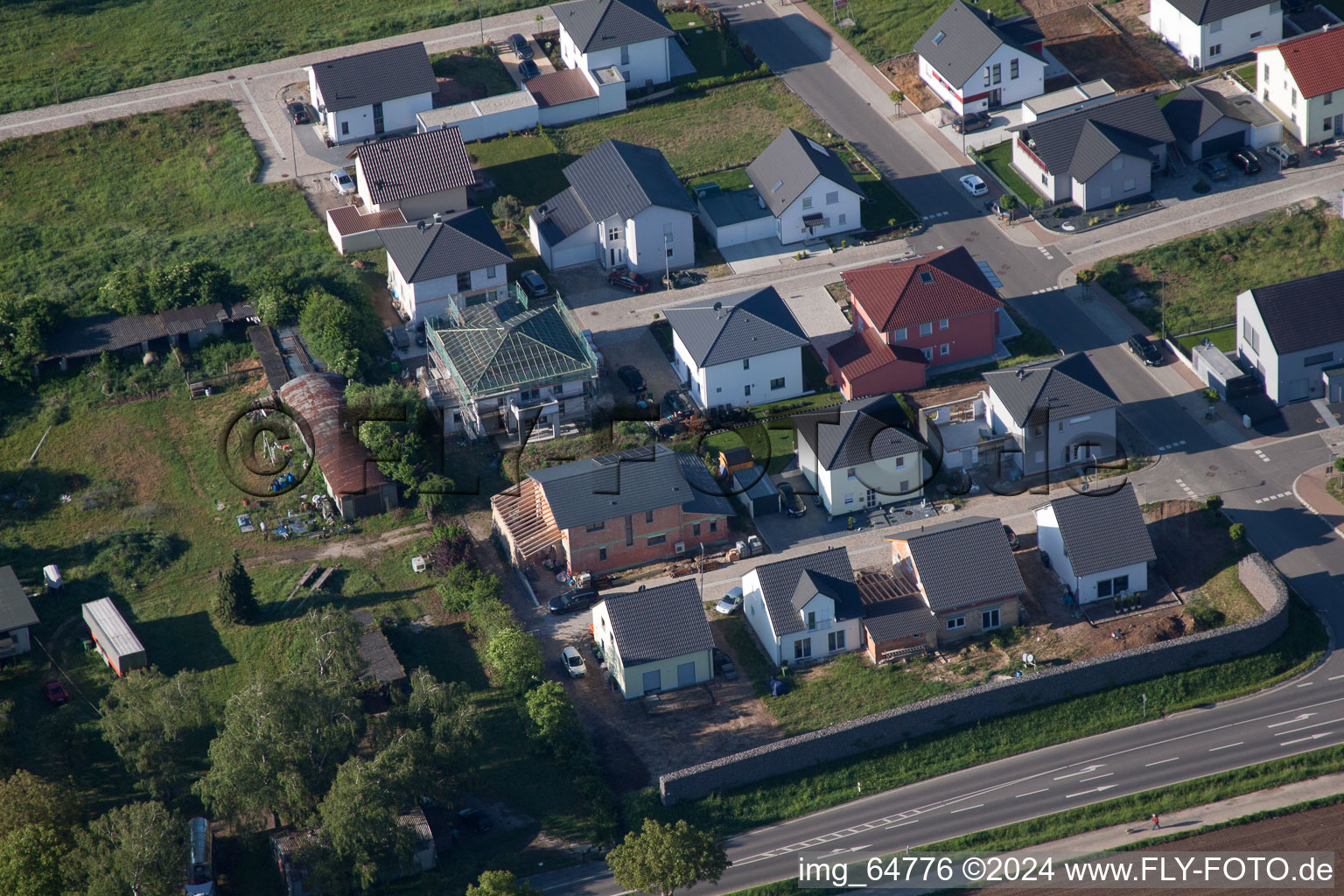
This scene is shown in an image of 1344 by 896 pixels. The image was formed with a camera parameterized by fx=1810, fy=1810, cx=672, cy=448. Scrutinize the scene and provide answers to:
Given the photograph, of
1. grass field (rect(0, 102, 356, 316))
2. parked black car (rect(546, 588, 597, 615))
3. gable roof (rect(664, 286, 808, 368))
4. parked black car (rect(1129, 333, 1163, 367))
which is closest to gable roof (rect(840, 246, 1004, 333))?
gable roof (rect(664, 286, 808, 368))

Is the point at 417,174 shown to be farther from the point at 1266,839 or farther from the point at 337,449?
the point at 1266,839

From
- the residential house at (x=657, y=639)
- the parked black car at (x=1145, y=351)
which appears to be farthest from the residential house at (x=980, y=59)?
the residential house at (x=657, y=639)

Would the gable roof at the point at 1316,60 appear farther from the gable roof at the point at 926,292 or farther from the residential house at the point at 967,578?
the residential house at the point at 967,578

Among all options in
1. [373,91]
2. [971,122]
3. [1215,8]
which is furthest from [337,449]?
[1215,8]

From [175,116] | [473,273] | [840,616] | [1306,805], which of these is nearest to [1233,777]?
[1306,805]

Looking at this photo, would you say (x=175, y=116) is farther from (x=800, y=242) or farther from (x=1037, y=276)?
→ (x=1037, y=276)

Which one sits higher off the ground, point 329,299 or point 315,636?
point 329,299

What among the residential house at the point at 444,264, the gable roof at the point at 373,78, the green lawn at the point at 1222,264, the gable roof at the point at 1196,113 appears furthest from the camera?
the gable roof at the point at 373,78
